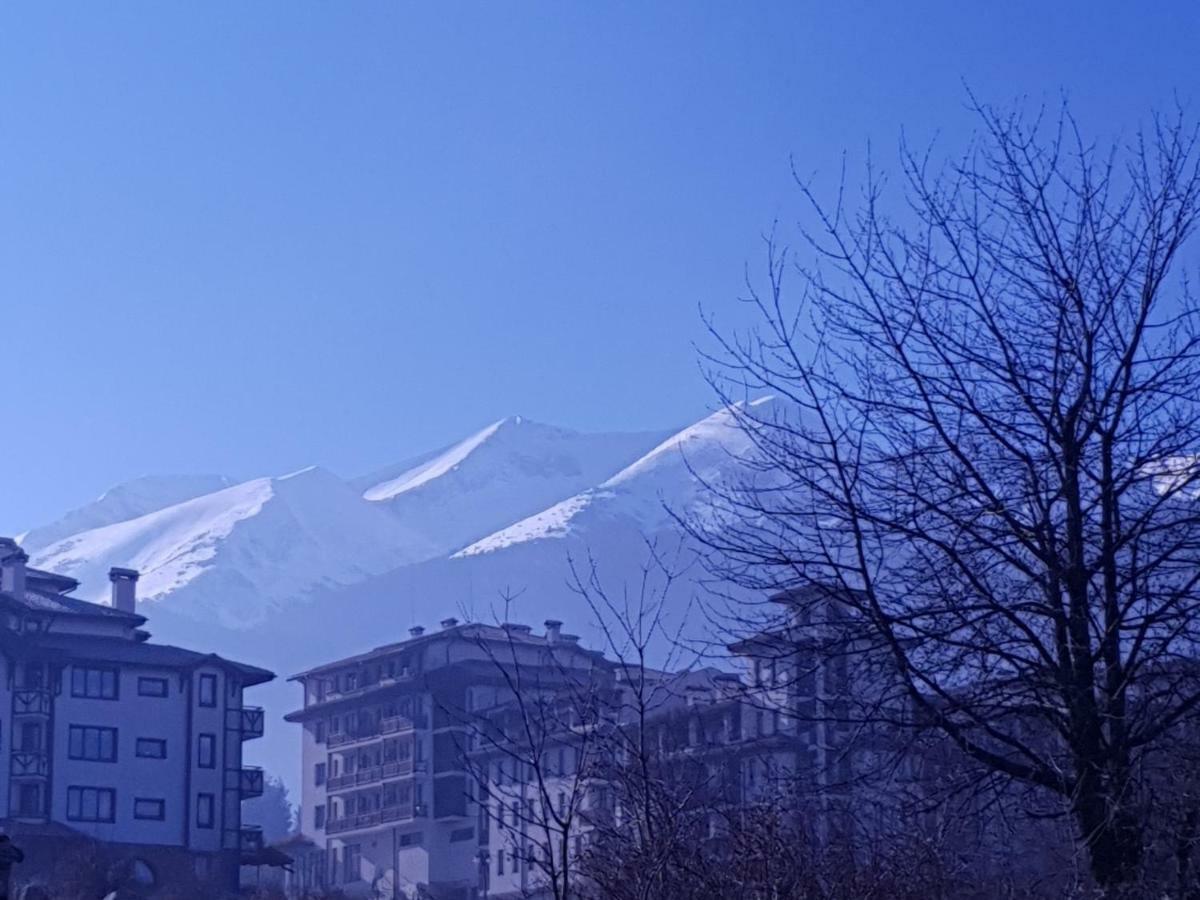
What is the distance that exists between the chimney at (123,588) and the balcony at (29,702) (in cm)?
1022

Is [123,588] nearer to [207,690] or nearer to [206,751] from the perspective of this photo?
[207,690]

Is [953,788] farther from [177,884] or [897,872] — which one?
[177,884]

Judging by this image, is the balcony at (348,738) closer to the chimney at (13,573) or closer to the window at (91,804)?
the window at (91,804)

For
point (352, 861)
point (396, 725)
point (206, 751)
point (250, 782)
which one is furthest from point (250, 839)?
point (352, 861)

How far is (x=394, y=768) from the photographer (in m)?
92.8

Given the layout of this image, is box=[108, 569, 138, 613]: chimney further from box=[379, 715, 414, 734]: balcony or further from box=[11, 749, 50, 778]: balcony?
box=[379, 715, 414, 734]: balcony

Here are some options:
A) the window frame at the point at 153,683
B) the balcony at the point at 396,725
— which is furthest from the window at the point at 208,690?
the balcony at the point at 396,725

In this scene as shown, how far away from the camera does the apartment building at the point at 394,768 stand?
89312 mm

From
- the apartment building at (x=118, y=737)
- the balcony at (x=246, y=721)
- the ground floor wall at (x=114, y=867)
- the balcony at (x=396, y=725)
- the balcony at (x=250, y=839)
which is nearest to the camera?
the ground floor wall at (x=114, y=867)

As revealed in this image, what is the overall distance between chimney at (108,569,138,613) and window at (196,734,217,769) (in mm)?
8560

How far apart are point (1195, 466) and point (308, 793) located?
9420 centimetres

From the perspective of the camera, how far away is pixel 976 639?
32.9 ft

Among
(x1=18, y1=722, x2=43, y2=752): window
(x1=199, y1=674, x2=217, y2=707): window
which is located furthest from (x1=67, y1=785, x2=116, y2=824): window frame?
(x1=199, y1=674, x2=217, y2=707): window

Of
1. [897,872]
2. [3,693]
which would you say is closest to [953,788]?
[897,872]
